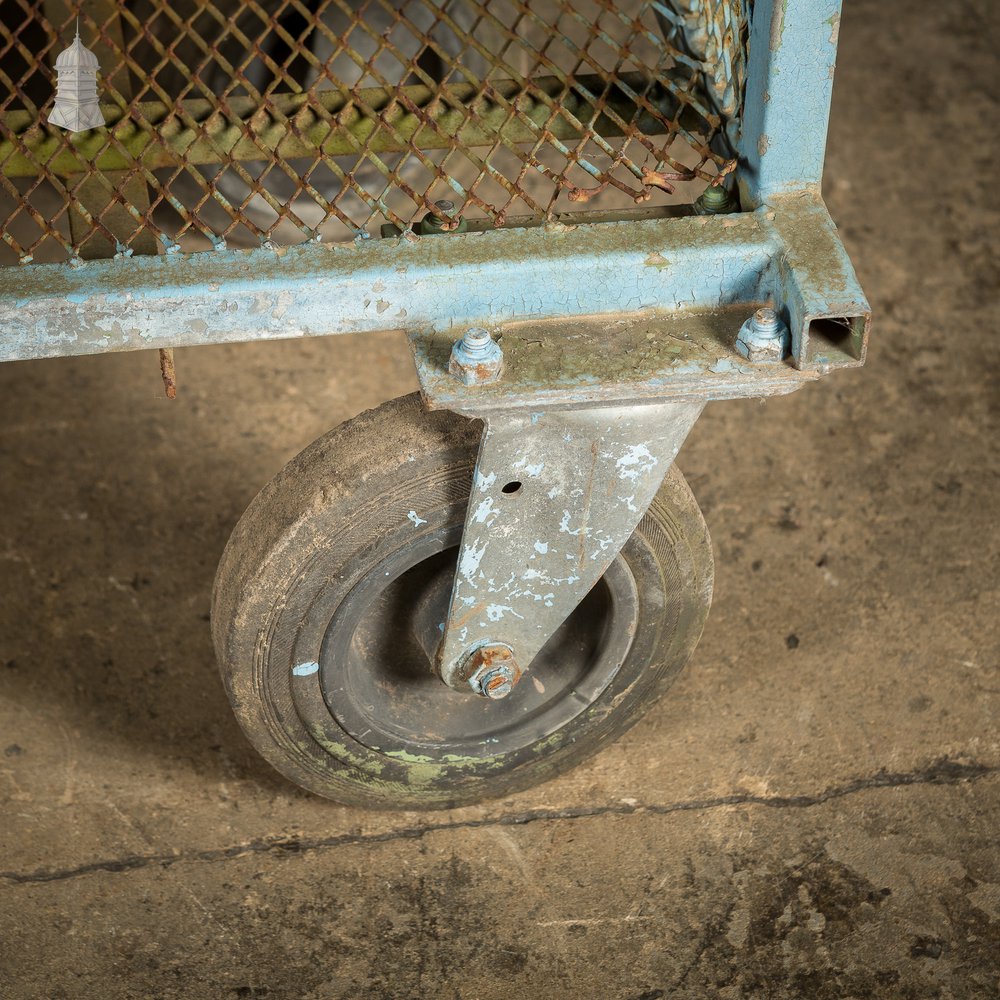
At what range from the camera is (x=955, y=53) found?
12.7 feet

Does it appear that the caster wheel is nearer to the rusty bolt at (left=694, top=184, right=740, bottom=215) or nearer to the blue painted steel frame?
the blue painted steel frame

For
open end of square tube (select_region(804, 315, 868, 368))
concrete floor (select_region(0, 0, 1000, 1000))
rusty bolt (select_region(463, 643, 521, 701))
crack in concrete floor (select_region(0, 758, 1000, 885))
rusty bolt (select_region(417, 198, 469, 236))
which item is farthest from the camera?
crack in concrete floor (select_region(0, 758, 1000, 885))

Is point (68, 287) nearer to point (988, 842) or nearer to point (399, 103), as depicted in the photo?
point (399, 103)

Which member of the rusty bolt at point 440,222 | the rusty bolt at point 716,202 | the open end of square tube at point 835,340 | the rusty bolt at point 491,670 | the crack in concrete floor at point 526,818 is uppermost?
the rusty bolt at point 440,222

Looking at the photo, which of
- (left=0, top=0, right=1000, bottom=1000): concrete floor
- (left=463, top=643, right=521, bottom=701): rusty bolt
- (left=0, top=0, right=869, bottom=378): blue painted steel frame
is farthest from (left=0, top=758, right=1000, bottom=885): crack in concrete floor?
(left=0, top=0, right=869, bottom=378): blue painted steel frame

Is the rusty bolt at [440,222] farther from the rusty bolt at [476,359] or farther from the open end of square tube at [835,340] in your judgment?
the open end of square tube at [835,340]

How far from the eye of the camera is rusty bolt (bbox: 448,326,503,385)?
1.61 meters

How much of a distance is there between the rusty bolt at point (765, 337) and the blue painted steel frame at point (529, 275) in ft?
0.07

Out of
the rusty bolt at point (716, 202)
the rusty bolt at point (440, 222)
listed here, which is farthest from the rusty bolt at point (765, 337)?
the rusty bolt at point (440, 222)

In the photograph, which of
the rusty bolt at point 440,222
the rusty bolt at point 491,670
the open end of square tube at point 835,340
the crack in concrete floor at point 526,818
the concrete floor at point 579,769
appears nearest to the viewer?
the open end of square tube at point 835,340

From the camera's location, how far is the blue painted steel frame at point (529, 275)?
5.34 feet

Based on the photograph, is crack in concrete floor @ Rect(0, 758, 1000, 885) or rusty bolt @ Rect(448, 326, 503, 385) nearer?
rusty bolt @ Rect(448, 326, 503, 385)

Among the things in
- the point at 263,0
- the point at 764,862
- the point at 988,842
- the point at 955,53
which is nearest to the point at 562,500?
the point at 764,862

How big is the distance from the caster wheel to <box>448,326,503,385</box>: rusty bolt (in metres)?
0.19
